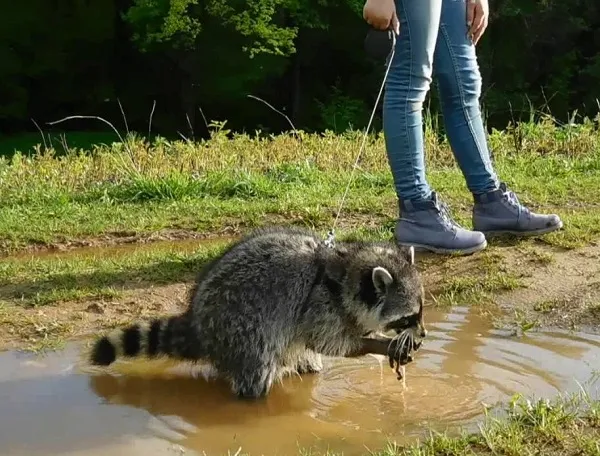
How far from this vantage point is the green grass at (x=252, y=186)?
6398 millimetres

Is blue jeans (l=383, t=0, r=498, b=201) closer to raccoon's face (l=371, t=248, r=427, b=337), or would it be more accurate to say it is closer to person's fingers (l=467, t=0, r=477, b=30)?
person's fingers (l=467, t=0, r=477, b=30)

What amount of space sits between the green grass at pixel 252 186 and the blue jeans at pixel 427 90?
71 centimetres

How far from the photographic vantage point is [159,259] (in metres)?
5.43

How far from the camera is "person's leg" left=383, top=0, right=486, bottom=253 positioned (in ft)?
16.2

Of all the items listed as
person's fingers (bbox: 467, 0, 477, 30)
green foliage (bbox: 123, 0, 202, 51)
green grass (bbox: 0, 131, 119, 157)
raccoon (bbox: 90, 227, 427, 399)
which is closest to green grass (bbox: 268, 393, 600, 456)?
raccoon (bbox: 90, 227, 427, 399)

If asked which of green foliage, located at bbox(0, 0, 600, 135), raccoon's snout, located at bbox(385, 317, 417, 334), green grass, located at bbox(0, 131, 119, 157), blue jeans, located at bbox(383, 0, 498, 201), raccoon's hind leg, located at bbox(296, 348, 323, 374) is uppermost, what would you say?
blue jeans, located at bbox(383, 0, 498, 201)

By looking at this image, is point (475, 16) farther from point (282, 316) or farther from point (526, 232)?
point (282, 316)

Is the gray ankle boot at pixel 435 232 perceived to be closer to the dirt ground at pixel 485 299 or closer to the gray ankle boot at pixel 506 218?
the dirt ground at pixel 485 299

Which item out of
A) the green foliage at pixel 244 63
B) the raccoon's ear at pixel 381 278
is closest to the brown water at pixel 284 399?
the raccoon's ear at pixel 381 278

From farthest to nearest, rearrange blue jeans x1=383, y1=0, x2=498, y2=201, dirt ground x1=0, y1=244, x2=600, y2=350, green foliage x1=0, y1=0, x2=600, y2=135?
green foliage x1=0, y1=0, x2=600, y2=135, blue jeans x1=383, y1=0, x2=498, y2=201, dirt ground x1=0, y1=244, x2=600, y2=350

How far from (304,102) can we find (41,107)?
26.6 feet

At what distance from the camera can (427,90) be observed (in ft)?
17.3

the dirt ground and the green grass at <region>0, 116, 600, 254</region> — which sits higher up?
the dirt ground

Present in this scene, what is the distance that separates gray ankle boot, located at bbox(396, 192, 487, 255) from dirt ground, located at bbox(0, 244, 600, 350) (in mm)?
94
